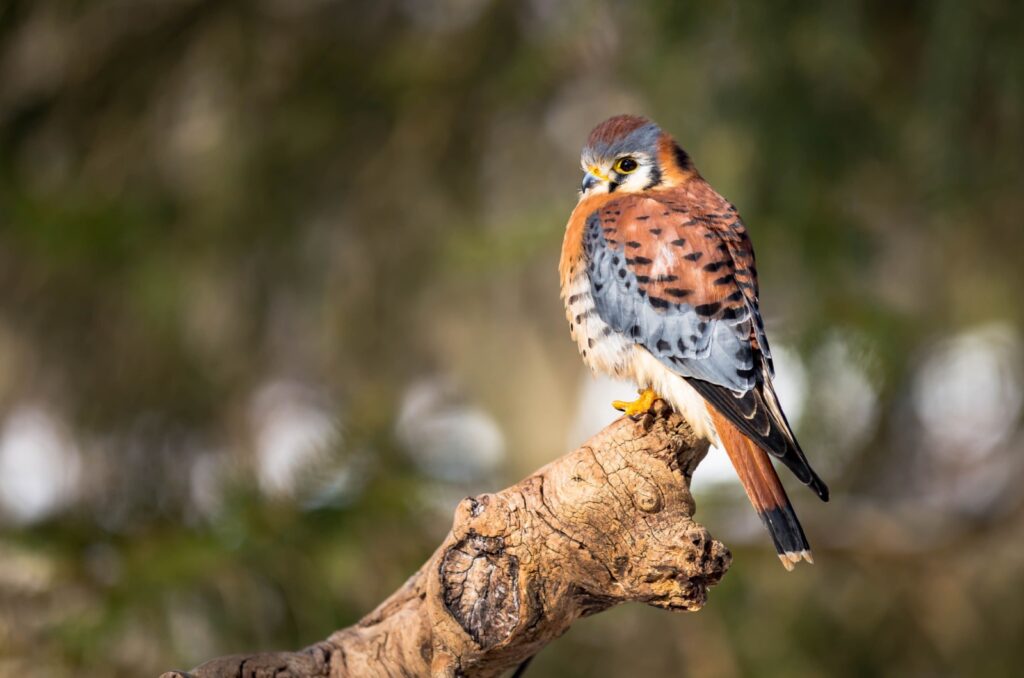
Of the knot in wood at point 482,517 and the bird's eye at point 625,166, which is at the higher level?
the bird's eye at point 625,166

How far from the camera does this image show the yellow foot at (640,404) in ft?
6.46

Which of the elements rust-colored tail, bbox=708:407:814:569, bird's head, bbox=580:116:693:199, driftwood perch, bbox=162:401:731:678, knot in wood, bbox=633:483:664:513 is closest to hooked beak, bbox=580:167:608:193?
bird's head, bbox=580:116:693:199

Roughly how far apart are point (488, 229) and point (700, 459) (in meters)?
1.97

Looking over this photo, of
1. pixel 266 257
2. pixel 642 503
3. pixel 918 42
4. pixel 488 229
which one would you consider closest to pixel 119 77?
pixel 266 257

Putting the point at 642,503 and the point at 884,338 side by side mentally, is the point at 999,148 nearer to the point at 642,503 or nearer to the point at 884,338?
the point at 884,338

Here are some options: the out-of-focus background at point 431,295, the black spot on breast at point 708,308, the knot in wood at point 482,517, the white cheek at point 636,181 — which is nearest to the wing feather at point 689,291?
the black spot on breast at point 708,308

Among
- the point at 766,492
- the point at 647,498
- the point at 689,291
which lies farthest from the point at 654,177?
the point at 647,498

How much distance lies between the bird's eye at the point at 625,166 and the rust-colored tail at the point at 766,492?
27.8 inches

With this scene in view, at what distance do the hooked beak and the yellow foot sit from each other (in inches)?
22.3

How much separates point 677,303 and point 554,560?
2.21ft

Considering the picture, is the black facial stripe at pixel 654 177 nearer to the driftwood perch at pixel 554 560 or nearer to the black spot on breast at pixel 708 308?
the black spot on breast at pixel 708 308

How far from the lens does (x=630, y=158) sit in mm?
2504

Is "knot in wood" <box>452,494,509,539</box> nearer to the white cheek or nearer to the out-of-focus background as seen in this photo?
the white cheek

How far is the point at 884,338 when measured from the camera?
335cm
